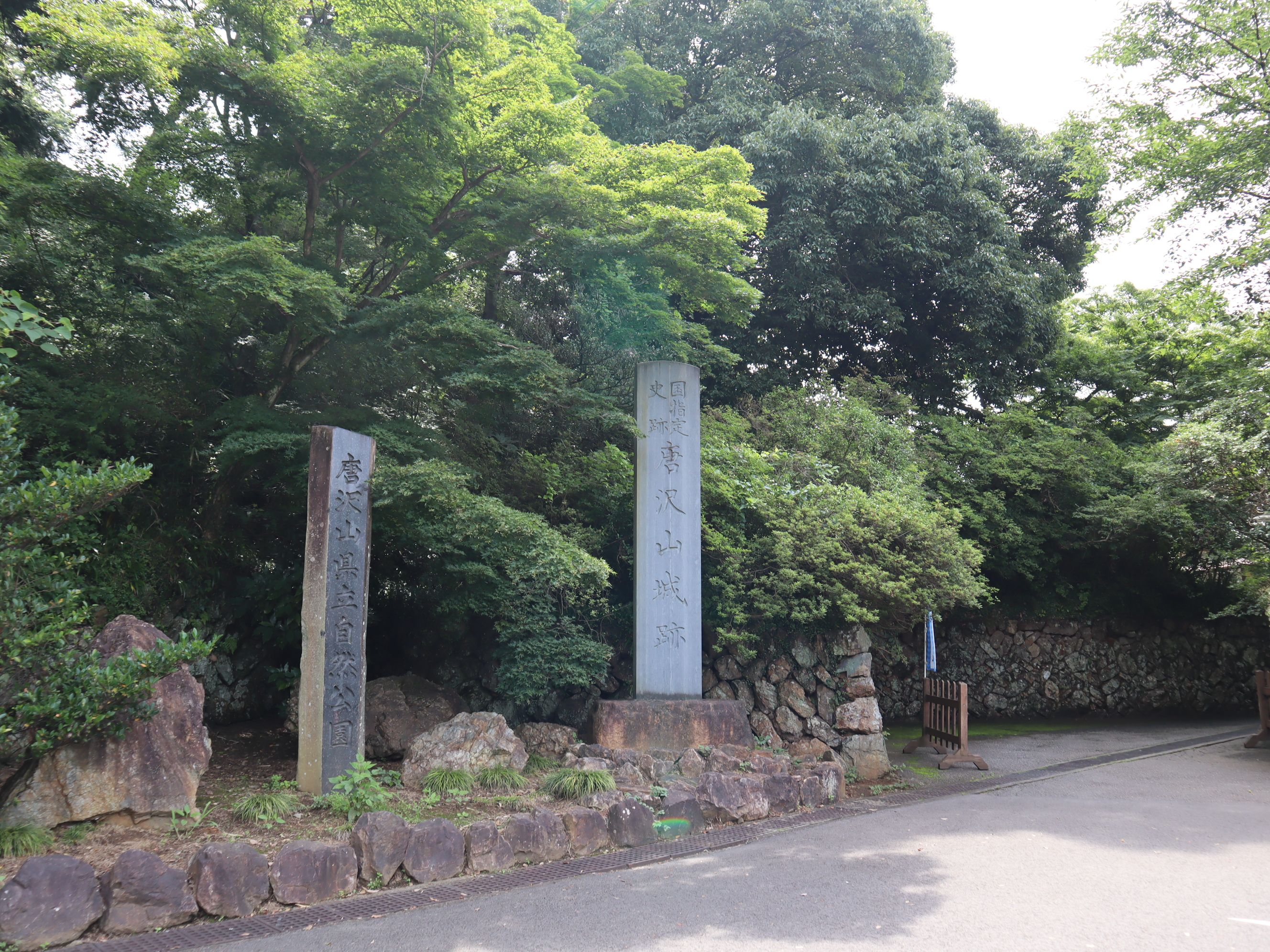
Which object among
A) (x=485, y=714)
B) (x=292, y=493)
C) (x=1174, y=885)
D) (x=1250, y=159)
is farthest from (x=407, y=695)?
(x=1250, y=159)

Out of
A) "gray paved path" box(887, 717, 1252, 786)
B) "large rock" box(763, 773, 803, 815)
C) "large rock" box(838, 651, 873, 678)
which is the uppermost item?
"large rock" box(838, 651, 873, 678)

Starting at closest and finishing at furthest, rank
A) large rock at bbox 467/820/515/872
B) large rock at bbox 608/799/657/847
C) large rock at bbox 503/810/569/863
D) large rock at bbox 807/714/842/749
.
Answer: large rock at bbox 467/820/515/872, large rock at bbox 503/810/569/863, large rock at bbox 608/799/657/847, large rock at bbox 807/714/842/749

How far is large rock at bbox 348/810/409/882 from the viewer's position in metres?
5.24

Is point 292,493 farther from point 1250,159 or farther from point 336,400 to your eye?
point 1250,159

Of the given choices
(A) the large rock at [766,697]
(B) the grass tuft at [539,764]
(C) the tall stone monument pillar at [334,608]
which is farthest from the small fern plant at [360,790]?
(A) the large rock at [766,697]

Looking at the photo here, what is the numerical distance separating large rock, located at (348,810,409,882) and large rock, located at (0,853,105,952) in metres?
1.40

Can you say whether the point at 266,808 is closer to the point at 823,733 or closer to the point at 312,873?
the point at 312,873

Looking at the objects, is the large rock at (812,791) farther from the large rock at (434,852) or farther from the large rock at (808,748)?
the large rock at (434,852)

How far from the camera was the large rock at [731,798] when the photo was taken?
6.98m

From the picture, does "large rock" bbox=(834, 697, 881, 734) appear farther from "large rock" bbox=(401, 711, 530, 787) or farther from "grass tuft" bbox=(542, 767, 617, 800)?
"large rock" bbox=(401, 711, 530, 787)

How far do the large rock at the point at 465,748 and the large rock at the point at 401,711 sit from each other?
533 millimetres

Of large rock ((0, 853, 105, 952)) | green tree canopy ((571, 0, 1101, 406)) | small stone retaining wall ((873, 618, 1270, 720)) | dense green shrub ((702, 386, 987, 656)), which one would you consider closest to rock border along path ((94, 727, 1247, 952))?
large rock ((0, 853, 105, 952))

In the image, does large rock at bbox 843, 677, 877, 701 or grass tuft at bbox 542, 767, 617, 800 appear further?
large rock at bbox 843, 677, 877, 701

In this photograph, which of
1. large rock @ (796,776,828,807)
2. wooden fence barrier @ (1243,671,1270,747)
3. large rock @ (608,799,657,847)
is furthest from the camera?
wooden fence barrier @ (1243,671,1270,747)
